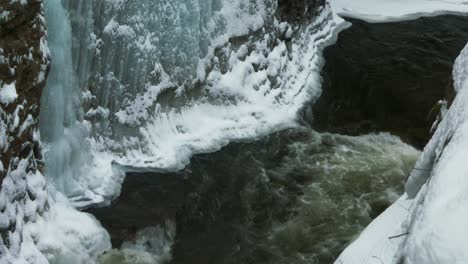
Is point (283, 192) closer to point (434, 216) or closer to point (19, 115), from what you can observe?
point (19, 115)

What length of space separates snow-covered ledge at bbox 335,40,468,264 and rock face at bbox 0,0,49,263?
2.54 m

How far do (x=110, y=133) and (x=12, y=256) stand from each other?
250 centimetres

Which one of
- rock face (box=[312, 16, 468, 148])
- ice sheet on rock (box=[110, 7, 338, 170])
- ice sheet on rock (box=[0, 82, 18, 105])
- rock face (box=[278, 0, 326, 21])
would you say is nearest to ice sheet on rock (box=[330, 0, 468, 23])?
rock face (box=[312, 16, 468, 148])

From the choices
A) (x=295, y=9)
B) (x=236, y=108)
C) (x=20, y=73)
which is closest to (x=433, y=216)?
(x=20, y=73)

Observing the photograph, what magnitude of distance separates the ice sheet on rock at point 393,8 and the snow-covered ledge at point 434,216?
38.3 ft

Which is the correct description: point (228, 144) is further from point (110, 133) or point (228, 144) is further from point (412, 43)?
point (412, 43)

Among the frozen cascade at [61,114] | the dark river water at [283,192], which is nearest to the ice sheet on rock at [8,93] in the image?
the frozen cascade at [61,114]

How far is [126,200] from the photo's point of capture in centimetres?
643

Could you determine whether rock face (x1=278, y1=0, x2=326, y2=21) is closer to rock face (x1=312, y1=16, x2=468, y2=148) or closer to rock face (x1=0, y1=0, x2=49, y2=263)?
rock face (x1=312, y1=16, x2=468, y2=148)

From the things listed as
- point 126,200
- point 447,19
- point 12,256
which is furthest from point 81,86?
point 447,19

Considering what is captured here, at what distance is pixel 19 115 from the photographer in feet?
16.5

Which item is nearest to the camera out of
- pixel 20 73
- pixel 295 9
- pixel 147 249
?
pixel 20 73

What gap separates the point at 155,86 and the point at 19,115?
2.61 metres

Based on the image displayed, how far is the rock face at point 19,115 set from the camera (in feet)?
15.4
